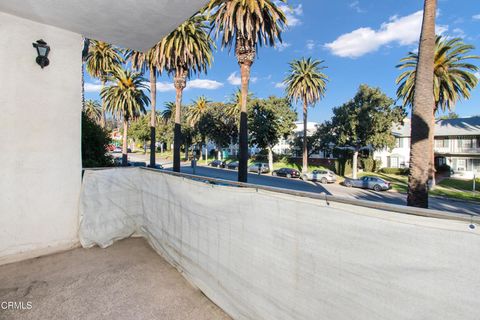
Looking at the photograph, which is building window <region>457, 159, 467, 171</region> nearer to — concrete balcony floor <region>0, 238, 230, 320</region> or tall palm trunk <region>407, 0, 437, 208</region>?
tall palm trunk <region>407, 0, 437, 208</region>

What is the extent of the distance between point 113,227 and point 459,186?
34.0 metres

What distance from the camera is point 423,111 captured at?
7.68 meters

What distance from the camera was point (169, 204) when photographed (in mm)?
4902

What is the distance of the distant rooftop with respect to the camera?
114 ft

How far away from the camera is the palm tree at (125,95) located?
25.9 meters

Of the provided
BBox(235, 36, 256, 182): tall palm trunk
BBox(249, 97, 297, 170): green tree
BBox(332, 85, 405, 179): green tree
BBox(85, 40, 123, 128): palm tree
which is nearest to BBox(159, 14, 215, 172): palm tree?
BBox(235, 36, 256, 182): tall palm trunk

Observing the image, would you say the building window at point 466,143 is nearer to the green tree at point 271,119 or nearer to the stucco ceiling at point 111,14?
the green tree at point 271,119

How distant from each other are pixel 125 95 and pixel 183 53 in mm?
11133

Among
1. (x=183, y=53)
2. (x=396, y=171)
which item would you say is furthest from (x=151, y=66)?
(x=396, y=171)

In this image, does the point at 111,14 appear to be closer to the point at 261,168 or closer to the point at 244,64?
the point at 244,64

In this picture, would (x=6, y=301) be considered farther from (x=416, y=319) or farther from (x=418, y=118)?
(x=418, y=118)

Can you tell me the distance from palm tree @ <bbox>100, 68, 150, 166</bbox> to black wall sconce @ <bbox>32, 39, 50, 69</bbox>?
22513mm

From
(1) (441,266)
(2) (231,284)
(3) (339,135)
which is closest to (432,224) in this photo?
(1) (441,266)

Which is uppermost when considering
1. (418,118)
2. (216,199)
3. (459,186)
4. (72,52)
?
(72,52)
